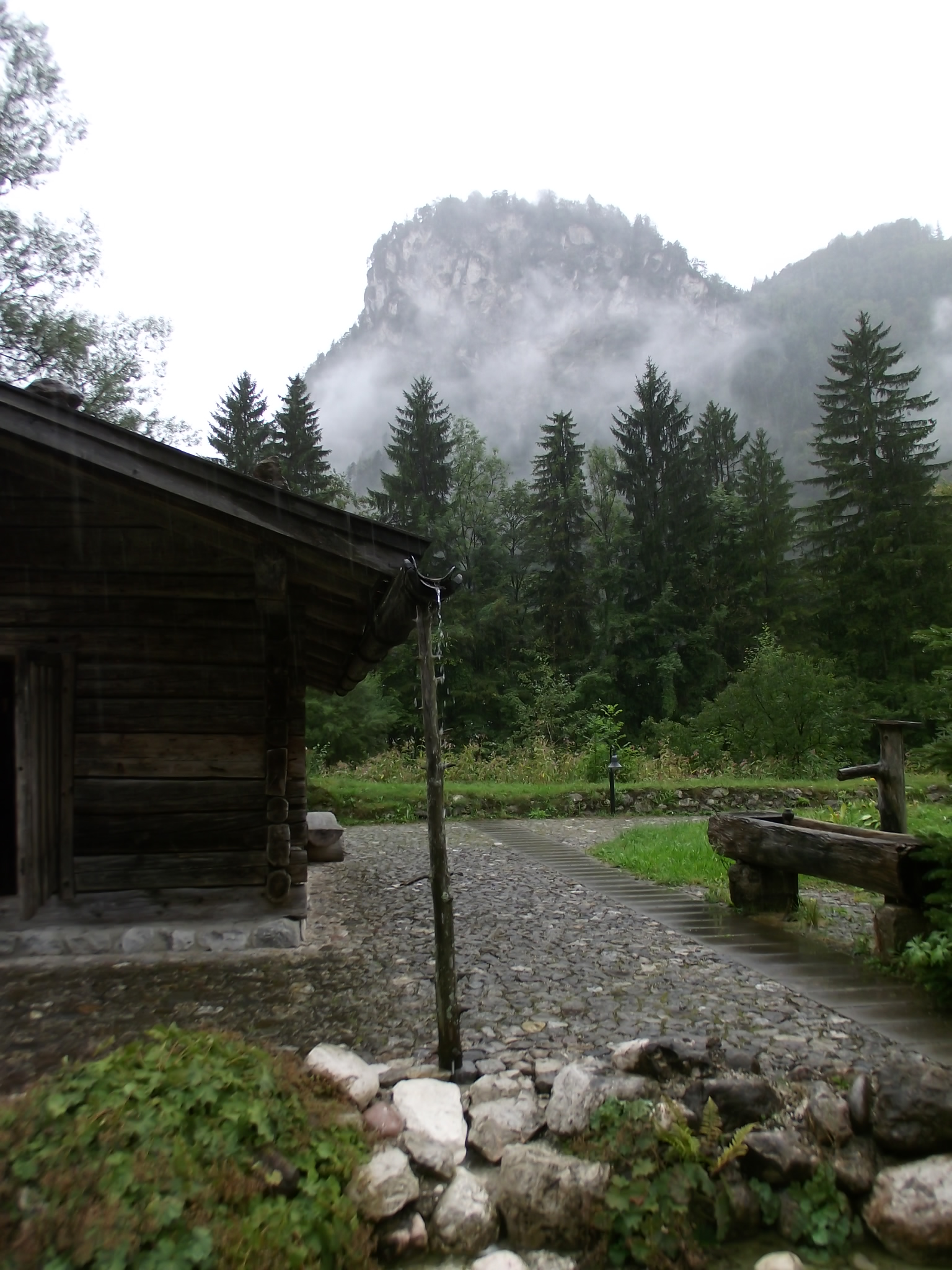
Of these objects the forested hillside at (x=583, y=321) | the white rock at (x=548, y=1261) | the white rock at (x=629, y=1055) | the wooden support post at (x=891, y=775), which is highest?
the forested hillside at (x=583, y=321)

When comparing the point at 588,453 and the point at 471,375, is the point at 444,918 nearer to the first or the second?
the point at 588,453

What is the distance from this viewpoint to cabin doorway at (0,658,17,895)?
723cm

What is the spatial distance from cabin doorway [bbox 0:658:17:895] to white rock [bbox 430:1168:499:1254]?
5666mm

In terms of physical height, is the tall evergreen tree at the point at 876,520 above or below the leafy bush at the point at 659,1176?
above

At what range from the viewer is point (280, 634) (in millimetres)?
5723

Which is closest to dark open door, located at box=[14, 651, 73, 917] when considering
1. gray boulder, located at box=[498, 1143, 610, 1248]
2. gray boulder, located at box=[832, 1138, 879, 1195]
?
gray boulder, located at box=[498, 1143, 610, 1248]

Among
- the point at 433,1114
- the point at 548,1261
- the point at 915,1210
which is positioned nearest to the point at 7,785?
the point at 433,1114

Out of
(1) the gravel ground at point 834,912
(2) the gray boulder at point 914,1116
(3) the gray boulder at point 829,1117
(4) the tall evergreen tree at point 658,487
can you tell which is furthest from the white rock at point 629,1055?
(4) the tall evergreen tree at point 658,487

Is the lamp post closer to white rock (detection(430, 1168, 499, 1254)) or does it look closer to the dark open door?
the dark open door

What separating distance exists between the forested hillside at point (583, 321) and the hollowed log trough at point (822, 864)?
252 feet

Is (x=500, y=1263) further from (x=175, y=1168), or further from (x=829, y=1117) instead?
(x=829, y=1117)

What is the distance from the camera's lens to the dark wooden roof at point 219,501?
4324 millimetres

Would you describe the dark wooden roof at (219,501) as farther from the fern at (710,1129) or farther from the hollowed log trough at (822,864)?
the hollowed log trough at (822,864)

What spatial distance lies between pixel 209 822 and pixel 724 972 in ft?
11.7
